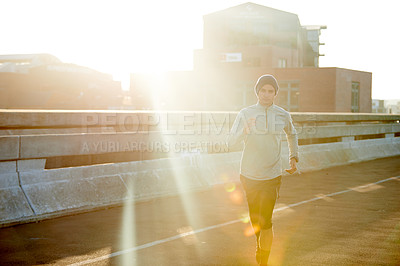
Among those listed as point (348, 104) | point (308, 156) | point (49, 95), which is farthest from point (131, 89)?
point (308, 156)

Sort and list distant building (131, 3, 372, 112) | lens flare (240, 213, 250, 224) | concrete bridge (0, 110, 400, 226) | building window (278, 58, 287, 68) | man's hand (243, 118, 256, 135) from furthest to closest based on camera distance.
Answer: building window (278, 58, 287, 68) < distant building (131, 3, 372, 112) < lens flare (240, 213, 250, 224) < concrete bridge (0, 110, 400, 226) < man's hand (243, 118, 256, 135)

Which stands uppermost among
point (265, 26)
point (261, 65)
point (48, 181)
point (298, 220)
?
point (265, 26)

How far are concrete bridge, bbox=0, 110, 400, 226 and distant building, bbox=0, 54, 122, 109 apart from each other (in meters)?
53.7

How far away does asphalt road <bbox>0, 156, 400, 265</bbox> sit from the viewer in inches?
239

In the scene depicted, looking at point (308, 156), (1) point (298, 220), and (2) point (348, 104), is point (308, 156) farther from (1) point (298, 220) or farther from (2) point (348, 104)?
(2) point (348, 104)

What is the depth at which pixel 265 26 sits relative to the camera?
229ft

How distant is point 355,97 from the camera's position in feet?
207

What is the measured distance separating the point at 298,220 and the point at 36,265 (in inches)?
165

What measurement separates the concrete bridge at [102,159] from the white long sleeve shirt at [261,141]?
3.93 meters

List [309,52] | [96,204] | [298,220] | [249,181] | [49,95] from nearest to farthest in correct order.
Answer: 1. [249,181]
2. [298,220]
3. [96,204]
4. [49,95]
5. [309,52]

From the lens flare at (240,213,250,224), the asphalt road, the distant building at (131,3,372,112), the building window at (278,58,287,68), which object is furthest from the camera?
the building window at (278,58,287,68)

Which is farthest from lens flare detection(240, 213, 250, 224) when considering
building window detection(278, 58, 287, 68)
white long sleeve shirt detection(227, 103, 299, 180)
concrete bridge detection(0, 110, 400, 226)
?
building window detection(278, 58, 287, 68)

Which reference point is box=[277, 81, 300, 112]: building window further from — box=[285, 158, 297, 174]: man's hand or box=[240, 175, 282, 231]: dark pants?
box=[240, 175, 282, 231]: dark pants

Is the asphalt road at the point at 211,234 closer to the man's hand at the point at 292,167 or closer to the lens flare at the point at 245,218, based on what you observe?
the lens flare at the point at 245,218
